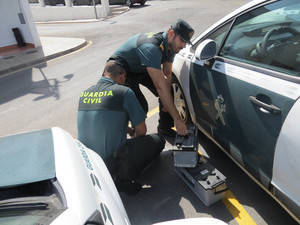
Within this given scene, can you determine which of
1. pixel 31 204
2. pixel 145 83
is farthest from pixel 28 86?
pixel 31 204

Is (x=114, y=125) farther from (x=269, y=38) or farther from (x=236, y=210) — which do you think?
(x=269, y=38)

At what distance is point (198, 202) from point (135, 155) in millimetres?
743

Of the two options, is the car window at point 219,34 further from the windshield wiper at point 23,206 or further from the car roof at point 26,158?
the windshield wiper at point 23,206

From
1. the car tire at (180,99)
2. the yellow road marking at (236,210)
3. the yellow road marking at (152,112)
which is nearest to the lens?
the yellow road marking at (236,210)

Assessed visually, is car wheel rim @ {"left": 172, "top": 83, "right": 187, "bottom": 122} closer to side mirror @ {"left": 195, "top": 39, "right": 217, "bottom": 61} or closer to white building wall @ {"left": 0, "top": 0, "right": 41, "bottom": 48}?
side mirror @ {"left": 195, "top": 39, "right": 217, "bottom": 61}

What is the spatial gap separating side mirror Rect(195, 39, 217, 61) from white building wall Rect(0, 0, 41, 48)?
1040cm

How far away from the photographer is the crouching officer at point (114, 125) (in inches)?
90.6

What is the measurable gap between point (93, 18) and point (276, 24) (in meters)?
20.2

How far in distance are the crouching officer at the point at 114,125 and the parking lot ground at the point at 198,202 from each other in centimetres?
Answer: 21

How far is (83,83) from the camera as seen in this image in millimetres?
6145

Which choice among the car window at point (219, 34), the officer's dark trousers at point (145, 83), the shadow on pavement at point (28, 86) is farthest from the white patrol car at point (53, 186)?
the shadow on pavement at point (28, 86)

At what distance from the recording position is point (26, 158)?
1.47 meters

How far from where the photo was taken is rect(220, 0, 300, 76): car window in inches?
73.0

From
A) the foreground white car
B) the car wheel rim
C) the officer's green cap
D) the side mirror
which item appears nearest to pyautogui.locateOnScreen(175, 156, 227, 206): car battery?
the foreground white car
